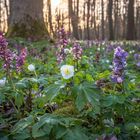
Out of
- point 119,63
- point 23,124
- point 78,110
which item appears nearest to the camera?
point 23,124

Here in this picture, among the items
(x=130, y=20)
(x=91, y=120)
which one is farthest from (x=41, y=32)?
(x=130, y=20)

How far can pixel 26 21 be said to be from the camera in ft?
40.5

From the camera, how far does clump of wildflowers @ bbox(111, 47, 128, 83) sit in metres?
2.20

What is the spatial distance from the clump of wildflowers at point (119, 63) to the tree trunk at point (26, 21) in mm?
10107

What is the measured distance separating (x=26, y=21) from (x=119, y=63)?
10.5 metres

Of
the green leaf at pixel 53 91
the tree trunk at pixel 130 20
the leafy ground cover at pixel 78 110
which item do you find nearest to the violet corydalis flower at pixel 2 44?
the leafy ground cover at pixel 78 110

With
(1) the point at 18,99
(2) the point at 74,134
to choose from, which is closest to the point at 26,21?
(1) the point at 18,99

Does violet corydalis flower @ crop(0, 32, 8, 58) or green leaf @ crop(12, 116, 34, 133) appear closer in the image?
green leaf @ crop(12, 116, 34, 133)

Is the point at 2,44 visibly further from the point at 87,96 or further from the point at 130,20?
the point at 130,20

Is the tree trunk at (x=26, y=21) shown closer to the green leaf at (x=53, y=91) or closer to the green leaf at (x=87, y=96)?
the green leaf at (x=53, y=91)

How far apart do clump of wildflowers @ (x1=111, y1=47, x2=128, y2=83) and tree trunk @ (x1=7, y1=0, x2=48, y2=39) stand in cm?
1011

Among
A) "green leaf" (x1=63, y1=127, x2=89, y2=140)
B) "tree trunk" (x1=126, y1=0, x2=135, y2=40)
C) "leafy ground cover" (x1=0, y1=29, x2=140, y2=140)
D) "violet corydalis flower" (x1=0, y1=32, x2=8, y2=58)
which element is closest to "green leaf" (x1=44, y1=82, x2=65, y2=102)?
"leafy ground cover" (x1=0, y1=29, x2=140, y2=140)

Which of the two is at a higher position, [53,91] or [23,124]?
[53,91]

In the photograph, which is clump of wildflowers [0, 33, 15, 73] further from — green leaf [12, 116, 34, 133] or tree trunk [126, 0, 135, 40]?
tree trunk [126, 0, 135, 40]
